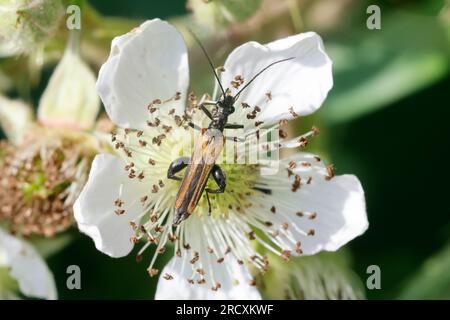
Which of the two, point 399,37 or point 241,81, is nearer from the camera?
point 241,81

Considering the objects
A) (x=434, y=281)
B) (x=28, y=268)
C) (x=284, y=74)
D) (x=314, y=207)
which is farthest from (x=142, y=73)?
(x=434, y=281)

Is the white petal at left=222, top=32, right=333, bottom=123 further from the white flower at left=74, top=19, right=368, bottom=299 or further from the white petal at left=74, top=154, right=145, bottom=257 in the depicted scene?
the white petal at left=74, top=154, right=145, bottom=257

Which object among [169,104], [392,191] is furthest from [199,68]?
[392,191]

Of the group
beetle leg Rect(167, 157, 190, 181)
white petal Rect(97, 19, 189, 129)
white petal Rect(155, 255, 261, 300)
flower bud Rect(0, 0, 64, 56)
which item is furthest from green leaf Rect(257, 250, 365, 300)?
flower bud Rect(0, 0, 64, 56)

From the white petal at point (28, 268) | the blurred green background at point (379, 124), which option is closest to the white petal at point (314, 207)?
the blurred green background at point (379, 124)

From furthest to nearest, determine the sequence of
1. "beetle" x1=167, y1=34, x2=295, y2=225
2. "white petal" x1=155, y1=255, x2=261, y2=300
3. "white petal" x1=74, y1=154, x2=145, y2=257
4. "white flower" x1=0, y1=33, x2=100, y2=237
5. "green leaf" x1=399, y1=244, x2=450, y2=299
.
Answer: "green leaf" x1=399, y1=244, x2=450, y2=299 < "white flower" x1=0, y1=33, x2=100, y2=237 < "white petal" x1=155, y1=255, x2=261, y2=300 < "beetle" x1=167, y1=34, x2=295, y2=225 < "white petal" x1=74, y1=154, x2=145, y2=257

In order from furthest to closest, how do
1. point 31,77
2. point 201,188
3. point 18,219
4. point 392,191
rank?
point 392,191
point 31,77
point 18,219
point 201,188

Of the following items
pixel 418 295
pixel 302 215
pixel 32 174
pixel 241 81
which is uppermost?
pixel 241 81
